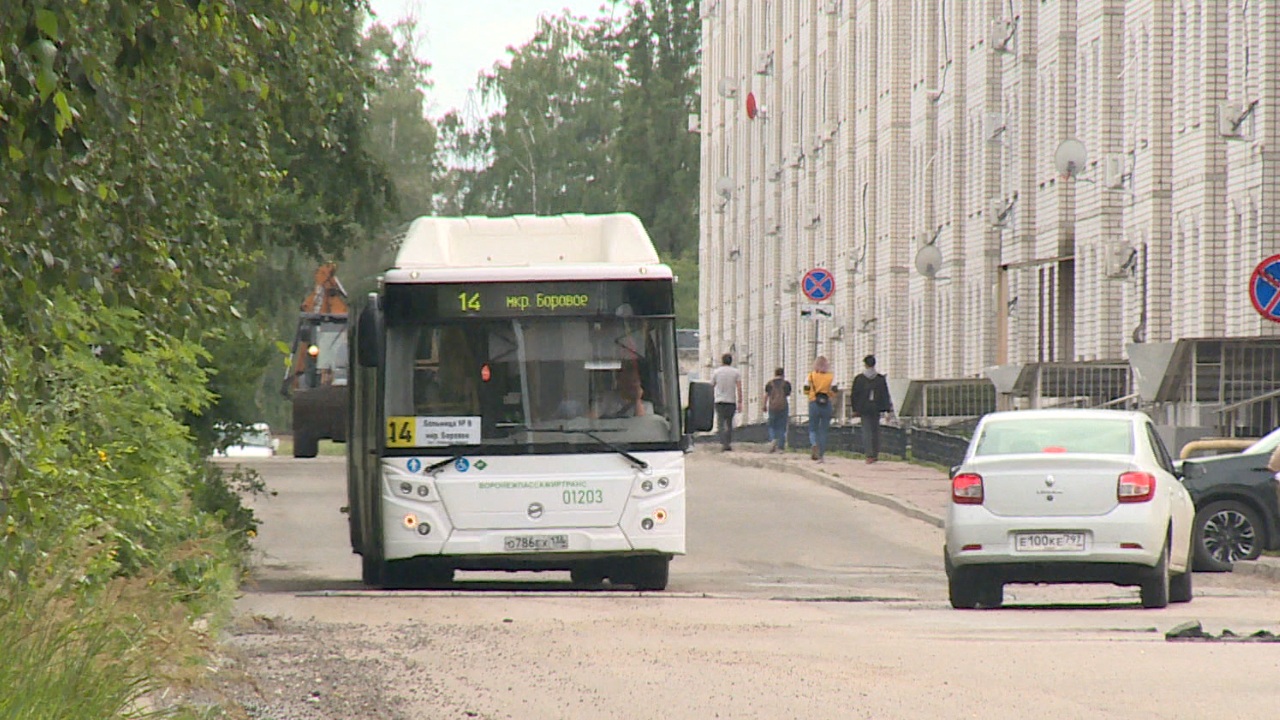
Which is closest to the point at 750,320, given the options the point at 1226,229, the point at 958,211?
the point at 958,211

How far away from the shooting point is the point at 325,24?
681 inches

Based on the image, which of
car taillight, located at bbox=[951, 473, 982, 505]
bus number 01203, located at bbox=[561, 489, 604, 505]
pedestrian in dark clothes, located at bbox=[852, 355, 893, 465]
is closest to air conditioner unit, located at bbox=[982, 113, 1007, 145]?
pedestrian in dark clothes, located at bbox=[852, 355, 893, 465]

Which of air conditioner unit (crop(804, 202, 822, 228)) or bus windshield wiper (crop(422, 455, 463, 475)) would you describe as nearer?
bus windshield wiper (crop(422, 455, 463, 475))

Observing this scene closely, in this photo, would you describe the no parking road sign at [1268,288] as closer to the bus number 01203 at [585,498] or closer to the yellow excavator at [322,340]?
the bus number 01203 at [585,498]

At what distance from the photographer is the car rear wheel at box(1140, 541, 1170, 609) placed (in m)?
17.0

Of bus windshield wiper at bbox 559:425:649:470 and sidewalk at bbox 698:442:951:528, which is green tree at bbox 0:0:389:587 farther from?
sidewalk at bbox 698:442:951:528

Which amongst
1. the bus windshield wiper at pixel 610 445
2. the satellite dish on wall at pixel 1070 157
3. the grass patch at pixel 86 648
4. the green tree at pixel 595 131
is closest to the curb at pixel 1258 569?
the bus windshield wiper at pixel 610 445

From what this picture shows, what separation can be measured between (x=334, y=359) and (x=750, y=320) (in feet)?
116

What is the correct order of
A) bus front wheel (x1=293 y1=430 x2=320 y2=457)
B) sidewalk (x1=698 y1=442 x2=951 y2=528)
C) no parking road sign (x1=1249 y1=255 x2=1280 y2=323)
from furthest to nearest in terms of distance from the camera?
sidewalk (x1=698 y1=442 x2=951 y2=528) < bus front wheel (x1=293 y1=430 x2=320 y2=457) < no parking road sign (x1=1249 y1=255 x2=1280 y2=323)

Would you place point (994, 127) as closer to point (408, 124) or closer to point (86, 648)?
point (86, 648)

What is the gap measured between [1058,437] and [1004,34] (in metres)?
29.4

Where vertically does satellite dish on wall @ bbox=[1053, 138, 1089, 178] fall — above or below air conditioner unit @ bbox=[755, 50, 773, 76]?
below

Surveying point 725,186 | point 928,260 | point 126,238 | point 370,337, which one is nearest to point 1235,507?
point 370,337

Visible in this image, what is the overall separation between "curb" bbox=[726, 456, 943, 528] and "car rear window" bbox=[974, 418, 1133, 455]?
10749mm
